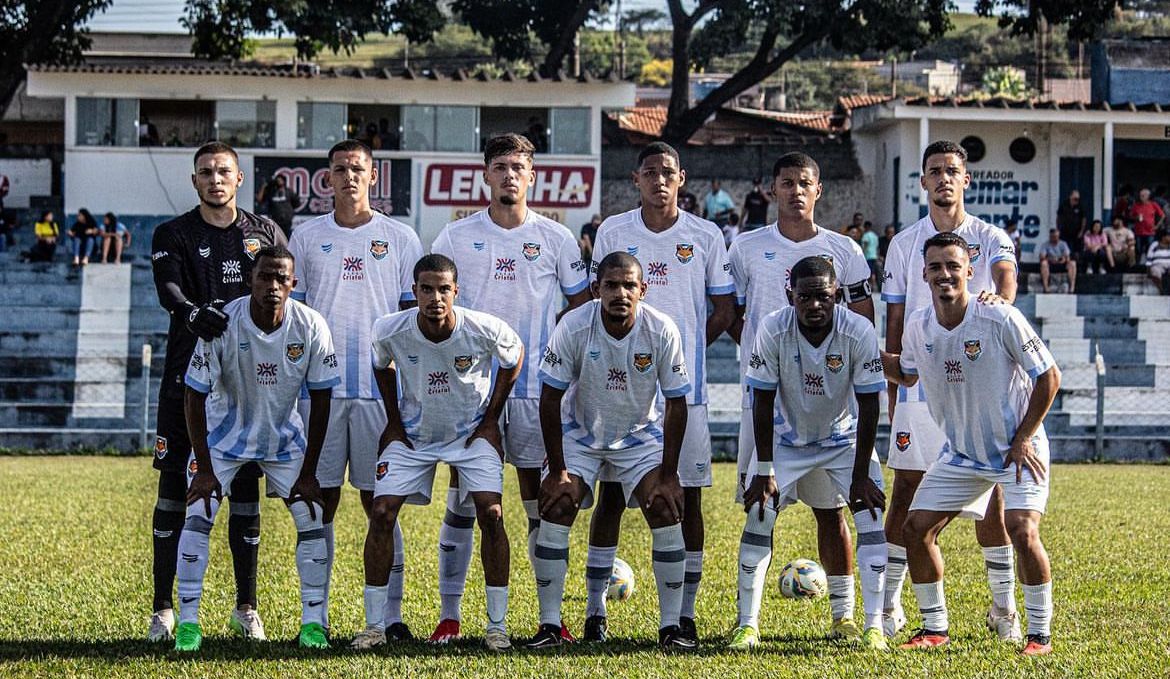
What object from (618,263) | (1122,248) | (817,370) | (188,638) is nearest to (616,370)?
(618,263)

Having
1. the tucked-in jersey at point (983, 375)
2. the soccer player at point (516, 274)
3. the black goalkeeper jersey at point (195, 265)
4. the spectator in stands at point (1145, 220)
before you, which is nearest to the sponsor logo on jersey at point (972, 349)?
the tucked-in jersey at point (983, 375)

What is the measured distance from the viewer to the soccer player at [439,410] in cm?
727

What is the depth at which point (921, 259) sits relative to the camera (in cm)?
812

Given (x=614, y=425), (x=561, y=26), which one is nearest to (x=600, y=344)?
(x=614, y=425)

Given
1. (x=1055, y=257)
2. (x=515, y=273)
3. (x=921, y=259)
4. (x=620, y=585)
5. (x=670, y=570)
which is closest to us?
(x=670, y=570)

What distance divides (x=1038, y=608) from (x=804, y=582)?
2029 millimetres

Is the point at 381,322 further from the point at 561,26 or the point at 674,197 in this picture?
the point at 561,26

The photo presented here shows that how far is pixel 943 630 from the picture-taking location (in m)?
7.33

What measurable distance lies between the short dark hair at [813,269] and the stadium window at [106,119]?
82.8 ft

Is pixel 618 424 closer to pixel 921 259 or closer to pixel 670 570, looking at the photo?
pixel 670 570

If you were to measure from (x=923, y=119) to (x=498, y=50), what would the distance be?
10.5 metres

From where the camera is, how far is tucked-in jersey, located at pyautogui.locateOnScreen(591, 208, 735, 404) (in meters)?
7.98

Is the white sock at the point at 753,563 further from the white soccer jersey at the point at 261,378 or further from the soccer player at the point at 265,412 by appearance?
the white soccer jersey at the point at 261,378

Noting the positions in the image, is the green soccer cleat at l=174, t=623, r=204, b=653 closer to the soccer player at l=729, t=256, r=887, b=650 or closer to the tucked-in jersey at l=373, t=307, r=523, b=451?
the tucked-in jersey at l=373, t=307, r=523, b=451
